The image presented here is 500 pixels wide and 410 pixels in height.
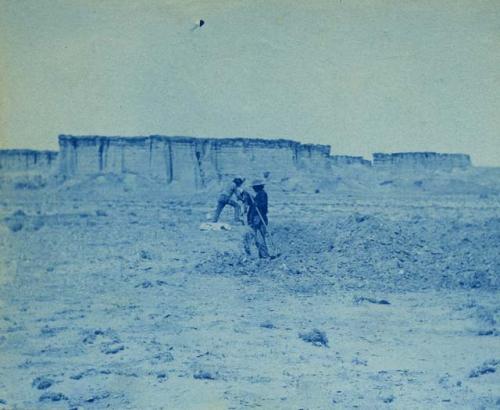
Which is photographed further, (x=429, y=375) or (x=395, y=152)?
(x=395, y=152)

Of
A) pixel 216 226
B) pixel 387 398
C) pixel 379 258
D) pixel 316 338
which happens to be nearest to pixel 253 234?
pixel 216 226

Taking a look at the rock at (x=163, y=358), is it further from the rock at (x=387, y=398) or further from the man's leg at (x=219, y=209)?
the man's leg at (x=219, y=209)

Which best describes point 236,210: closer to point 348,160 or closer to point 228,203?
point 228,203

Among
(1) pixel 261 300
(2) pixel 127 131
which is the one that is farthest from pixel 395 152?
(2) pixel 127 131

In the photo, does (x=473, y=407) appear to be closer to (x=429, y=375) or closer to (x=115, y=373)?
(x=429, y=375)

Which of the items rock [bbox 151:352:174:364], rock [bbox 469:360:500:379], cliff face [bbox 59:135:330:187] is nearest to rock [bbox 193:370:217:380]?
rock [bbox 151:352:174:364]

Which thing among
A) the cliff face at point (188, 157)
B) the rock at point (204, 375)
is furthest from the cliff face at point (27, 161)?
the rock at point (204, 375)
